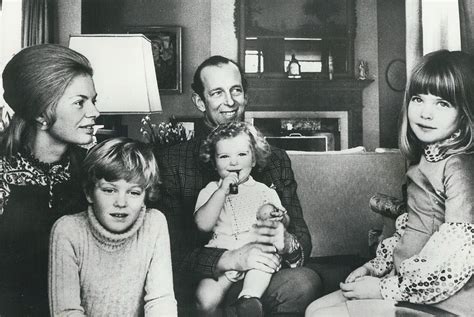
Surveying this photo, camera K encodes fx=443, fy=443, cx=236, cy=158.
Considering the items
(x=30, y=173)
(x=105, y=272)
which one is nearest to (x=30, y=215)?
(x=30, y=173)

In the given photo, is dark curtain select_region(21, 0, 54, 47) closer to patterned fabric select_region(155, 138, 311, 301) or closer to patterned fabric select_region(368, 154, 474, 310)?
patterned fabric select_region(155, 138, 311, 301)

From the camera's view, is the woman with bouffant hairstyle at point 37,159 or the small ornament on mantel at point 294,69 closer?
the woman with bouffant hairstyle at point 37,159

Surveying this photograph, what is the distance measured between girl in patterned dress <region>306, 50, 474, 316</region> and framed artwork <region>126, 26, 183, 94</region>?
0.46 m

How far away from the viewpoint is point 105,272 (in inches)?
30.6

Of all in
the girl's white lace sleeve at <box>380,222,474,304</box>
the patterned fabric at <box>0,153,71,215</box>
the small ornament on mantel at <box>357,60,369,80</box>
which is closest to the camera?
the girl's white lace sleeve at <box>380,222,474,304</box>

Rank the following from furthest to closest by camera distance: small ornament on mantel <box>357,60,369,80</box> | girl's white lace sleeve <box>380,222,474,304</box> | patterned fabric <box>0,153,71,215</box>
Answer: small ornament on mantel <box>357,60,369,80</box>
patterned fabric <box>0,153,71,215</box>
girl's white lace sleeve <box>380,222,474,304</box>

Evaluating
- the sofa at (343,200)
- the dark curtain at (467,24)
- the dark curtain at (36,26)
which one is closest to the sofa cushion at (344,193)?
the sofa at (343,200)

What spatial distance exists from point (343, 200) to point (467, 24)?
0.43 meters

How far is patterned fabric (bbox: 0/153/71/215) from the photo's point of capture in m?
0.82

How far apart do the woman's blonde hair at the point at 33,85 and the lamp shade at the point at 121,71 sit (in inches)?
3.2

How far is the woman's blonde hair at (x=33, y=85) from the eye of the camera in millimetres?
795

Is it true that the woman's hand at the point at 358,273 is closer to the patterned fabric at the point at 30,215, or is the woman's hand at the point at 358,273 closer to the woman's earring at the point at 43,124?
the patterned fabric at the point at 30,215

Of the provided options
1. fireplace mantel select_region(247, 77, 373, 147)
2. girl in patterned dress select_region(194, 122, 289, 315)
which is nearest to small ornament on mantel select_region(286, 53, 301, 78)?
fireplace mantel select_region(247, 77, 373, 147)

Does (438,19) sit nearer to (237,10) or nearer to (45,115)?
(237,10)
